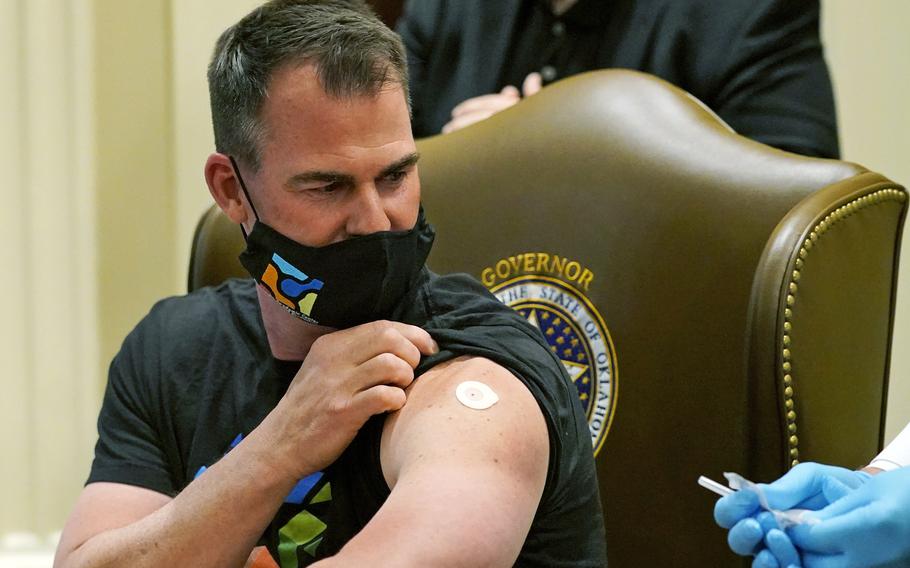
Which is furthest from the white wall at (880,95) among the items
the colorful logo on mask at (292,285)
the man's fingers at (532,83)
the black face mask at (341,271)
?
the colorful logo on mask at (292,285)

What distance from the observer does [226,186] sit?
1.60 metres

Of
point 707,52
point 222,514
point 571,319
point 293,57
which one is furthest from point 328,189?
point 707,52

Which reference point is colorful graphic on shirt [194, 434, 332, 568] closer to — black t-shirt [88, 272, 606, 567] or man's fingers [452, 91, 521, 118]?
black t-shirt [88, 272, 606, 567]

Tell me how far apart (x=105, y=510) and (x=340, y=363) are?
410mm

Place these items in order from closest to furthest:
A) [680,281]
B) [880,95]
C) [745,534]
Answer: [745,534]
[680,281]
[880,95]

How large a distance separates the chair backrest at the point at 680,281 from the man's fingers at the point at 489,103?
250 mm

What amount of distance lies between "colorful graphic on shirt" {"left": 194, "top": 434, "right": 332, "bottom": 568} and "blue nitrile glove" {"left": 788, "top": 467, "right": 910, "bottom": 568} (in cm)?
51

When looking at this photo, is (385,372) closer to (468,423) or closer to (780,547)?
(468,423)

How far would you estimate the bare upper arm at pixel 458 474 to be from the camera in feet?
3.94

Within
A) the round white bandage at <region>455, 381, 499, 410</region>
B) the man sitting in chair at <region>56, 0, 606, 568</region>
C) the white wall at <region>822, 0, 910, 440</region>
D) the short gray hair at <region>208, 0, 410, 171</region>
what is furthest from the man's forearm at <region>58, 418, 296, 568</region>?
the white wall at <region>822, 0, 910, 440</region>

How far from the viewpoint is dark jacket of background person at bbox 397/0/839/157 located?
6.70ft

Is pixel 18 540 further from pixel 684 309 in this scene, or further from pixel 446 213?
pixel 684 309

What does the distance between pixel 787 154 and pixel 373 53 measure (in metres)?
0.61

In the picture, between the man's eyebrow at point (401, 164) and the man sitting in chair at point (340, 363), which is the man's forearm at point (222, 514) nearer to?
the man sitting in chair at point (340, 363)
